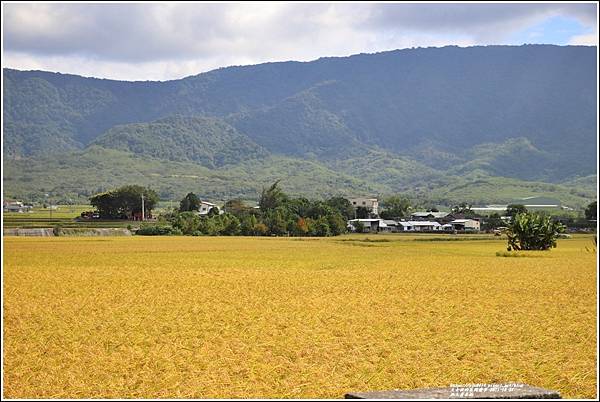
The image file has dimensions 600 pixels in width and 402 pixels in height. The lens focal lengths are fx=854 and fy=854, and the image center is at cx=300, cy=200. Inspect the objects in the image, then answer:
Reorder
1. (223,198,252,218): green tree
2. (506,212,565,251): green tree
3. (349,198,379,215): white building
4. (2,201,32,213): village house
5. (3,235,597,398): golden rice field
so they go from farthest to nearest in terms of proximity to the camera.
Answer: (349,198,379,215): white building → (223,198,252,218): green tree → (2,201,32,213): village house → (506,212,565,251): green tree → (3,235,597,398): golden rice field

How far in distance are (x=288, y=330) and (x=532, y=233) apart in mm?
30782

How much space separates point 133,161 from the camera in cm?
16425

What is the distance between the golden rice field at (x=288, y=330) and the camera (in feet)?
30.8

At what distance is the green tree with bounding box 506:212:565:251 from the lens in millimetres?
40875

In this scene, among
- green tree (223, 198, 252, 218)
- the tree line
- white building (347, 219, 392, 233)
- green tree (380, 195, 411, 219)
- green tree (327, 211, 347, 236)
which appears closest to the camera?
the tree line

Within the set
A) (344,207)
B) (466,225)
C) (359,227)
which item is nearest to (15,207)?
(344,207)

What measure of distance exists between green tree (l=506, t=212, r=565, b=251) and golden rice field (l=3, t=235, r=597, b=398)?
1311 centimetres

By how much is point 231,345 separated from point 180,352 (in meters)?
0.90

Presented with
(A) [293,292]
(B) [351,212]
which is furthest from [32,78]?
(A) [293,292]

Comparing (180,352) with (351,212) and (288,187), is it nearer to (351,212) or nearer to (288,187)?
(351,212)

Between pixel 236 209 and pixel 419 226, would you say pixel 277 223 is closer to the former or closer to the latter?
pixel 419 226

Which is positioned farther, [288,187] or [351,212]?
[288,187]

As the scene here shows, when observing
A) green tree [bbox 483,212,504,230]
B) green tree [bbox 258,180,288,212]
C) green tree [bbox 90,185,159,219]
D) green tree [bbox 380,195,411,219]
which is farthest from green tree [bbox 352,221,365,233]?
green tree [bbox 90,185,159,219]

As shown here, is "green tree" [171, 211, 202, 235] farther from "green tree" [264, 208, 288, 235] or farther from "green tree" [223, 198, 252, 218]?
"green tree" [223, 198, 252, 218]
